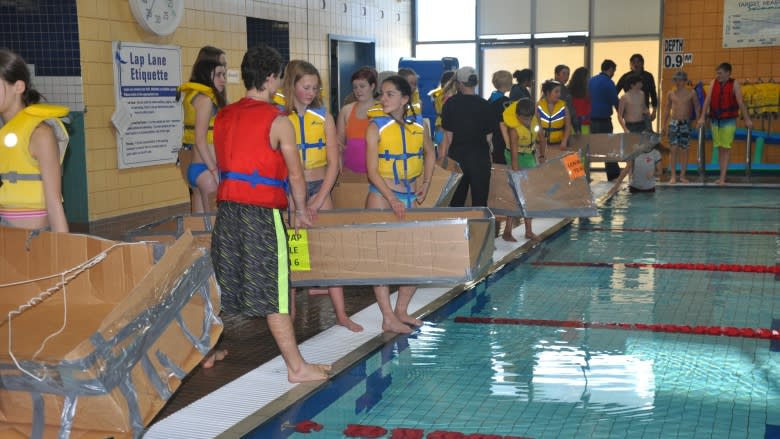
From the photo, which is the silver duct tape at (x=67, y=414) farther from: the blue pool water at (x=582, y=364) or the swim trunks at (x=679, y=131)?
the swim trunks at (x=679, y=131)

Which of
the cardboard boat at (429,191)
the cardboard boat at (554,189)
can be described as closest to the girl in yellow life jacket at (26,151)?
the cardboard boat at (429,191)

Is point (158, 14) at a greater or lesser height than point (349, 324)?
greater

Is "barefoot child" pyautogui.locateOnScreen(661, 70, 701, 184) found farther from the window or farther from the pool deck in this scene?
the pool deck

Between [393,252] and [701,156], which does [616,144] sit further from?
[393,252]

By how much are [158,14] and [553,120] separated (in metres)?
4.38

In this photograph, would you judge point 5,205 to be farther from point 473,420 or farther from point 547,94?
point 547,94

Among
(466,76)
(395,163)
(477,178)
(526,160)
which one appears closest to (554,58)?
(526,160)

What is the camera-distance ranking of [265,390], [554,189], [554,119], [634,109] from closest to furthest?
[265,390], [554,189], [554,119], [634,109]

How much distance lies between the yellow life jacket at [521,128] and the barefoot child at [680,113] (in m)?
5.64

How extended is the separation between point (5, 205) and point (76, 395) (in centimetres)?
140

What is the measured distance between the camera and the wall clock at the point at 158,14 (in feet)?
31.2

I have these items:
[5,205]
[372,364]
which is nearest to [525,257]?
[372,364]

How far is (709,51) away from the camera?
15.1m

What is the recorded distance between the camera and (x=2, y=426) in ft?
8.68
